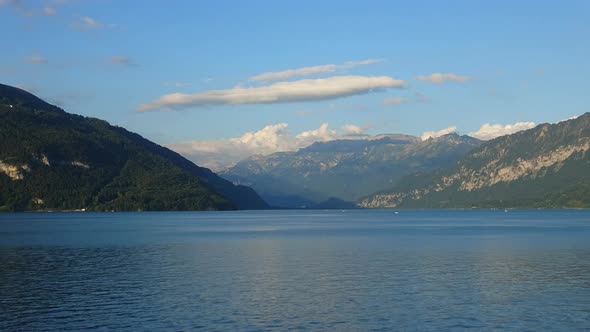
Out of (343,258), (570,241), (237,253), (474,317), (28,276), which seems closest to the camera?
(474,317)

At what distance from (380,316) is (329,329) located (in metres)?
7.35

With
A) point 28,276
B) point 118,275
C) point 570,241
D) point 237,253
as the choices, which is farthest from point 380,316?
point 570,241

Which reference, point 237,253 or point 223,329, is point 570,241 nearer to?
point 237,253

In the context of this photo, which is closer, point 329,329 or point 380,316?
point 329,329

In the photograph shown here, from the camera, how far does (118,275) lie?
3743 inches

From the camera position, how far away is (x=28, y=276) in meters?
92.7

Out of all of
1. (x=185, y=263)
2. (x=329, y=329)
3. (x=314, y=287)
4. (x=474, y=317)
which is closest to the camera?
(x=329, y=329)

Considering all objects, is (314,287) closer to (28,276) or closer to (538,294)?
(538,294)

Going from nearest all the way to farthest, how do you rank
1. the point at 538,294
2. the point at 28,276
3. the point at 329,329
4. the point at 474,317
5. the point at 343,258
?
the point at 329,329, the point at 474,317, the point at 538,294, the point at 28,276, the point at 343,258

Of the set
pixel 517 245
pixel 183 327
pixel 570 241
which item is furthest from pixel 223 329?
pixel 570 241

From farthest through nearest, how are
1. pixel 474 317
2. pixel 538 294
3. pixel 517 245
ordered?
pixel 517 245
pixel 538 294
pixel 474 317

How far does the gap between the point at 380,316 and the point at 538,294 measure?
74.2 ft

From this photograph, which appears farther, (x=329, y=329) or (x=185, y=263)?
(x=185, y=263)

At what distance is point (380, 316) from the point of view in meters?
63.6
